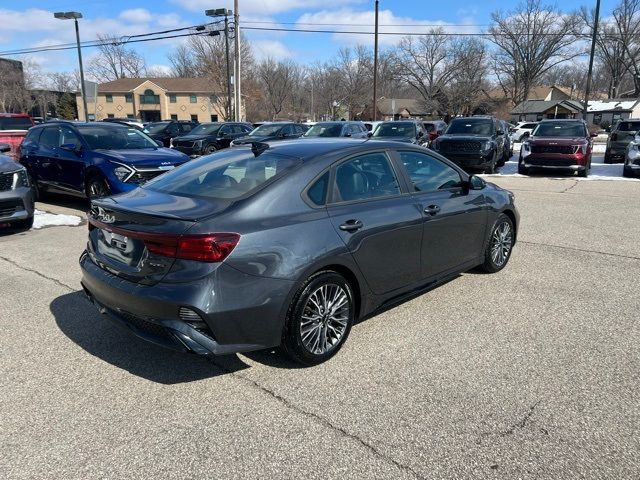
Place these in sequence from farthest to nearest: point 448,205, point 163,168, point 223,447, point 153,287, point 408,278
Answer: point 163,168
point 448,205
point 408,278
point 153,287
point 223,447

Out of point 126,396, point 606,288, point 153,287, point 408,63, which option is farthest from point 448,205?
point 408,63

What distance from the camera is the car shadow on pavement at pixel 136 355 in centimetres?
349

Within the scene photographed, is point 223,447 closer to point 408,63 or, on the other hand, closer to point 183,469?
point 183,469

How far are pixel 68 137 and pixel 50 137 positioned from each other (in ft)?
2.49

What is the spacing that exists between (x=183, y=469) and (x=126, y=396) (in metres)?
0.88

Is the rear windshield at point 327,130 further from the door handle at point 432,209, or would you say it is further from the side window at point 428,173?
the door handle at point 432,209

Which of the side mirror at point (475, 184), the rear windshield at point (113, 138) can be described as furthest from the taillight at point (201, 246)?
the rear windshield at point (113, 138)

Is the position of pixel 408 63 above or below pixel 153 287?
above

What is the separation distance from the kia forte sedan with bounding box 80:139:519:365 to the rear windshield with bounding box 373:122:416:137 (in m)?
13.5

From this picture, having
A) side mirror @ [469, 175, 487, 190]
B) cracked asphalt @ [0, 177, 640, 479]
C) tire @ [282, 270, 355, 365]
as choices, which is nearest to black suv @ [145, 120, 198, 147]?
cracked asphalt @ [0, 177, 640, 479]

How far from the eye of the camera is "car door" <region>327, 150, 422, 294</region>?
3.70 metres

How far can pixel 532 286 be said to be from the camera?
5.27m

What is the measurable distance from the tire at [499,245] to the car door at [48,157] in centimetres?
809

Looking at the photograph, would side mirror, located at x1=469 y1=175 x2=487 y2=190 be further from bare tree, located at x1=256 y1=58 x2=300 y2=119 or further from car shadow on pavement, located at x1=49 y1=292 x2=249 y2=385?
bare tree, located at x1=256 y1=58 x2=300 y2=119
